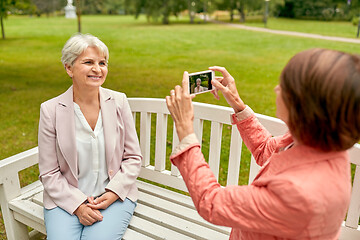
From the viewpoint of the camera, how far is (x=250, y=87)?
962 centimetres

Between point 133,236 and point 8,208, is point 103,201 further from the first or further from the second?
point 8,208

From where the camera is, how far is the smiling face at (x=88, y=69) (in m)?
2.35

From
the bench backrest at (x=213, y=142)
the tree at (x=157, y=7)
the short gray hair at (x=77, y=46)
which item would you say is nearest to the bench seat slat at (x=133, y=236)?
the bench backrest at (x=213, y=142)

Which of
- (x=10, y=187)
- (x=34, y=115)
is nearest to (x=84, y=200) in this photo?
(x=10, y=187)

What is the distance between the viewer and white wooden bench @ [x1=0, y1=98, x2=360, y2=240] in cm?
243

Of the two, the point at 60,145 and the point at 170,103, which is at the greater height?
the point at 170,103

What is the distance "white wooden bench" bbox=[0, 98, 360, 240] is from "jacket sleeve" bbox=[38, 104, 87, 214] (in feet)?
1.16

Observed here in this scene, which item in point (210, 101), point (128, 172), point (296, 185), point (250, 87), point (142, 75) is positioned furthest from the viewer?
point (142, 75)

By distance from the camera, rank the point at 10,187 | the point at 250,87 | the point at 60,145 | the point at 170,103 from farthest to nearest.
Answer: the point at 250,87 < the point at 10,187 < the point at 60,145 < the point at 170,103

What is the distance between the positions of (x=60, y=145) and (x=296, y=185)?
5.55 ft

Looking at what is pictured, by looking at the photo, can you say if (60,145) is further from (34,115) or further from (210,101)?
(210,101)

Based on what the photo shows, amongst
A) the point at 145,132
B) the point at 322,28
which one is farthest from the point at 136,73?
the point at 322,28

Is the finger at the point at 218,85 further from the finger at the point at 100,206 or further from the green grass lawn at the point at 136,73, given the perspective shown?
the green grass lawn at the point at 136,73

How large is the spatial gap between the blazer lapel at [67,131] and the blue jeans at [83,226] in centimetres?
30
